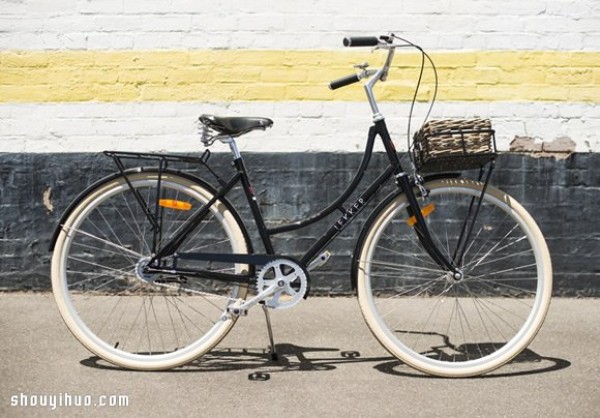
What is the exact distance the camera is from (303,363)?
4688 millimetres

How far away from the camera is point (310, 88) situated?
6113 millimetres

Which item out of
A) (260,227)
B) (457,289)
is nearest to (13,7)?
(260,227)

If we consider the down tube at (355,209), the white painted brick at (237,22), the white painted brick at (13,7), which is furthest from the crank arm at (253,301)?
the white painted brick at (13,7)

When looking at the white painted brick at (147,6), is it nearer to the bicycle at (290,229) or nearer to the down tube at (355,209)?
the bicycle at (290,229)

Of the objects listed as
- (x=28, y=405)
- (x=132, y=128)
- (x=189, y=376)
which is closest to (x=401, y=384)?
(x=189, y=376)

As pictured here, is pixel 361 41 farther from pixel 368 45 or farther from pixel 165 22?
pixel 165 22

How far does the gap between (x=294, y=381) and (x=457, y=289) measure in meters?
1.79

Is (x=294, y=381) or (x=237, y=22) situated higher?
(x=237, y=22)

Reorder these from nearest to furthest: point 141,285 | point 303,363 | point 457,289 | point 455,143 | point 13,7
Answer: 1. point 455,143
2. point 303,363
3. point 141,285
4. point 457,289
5. point 13,7

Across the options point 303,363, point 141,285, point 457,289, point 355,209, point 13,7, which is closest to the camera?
point 355,209

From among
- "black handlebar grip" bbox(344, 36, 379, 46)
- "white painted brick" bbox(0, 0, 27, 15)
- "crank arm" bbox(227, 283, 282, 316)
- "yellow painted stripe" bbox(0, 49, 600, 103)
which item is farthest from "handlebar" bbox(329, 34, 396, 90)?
"white painted brick" bbox(0, 0, 27, 15)

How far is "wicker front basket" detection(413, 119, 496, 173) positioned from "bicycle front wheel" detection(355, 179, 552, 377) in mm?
178

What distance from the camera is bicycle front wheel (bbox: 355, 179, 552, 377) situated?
4.41 metres

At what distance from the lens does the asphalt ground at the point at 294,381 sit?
13.0 ft
